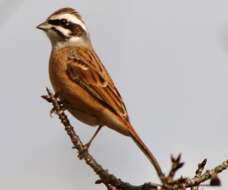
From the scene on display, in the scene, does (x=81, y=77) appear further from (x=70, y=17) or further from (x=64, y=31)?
(x=70, y=17)

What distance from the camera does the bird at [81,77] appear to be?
7.08 metres

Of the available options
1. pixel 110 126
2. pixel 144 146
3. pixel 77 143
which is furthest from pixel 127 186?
pixel 110 126

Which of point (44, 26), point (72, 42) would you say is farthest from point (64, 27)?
point (44, 26)

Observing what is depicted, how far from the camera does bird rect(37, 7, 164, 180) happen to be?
7.08 metres

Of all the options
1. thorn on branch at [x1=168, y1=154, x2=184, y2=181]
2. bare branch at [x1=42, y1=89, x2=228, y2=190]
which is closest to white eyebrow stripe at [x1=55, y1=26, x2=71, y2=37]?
bare branch at [x1=42, y1=89, x2=228, y2=190]

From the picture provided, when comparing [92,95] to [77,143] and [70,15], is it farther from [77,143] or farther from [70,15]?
[77,143]

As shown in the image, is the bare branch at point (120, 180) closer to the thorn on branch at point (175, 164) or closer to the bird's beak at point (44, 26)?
the thorn on branch at point (175, 164)

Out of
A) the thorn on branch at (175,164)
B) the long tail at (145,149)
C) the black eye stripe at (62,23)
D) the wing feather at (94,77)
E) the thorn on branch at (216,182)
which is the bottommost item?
the thorn on branch at (216,182)

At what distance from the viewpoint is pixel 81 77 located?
25.0 ft

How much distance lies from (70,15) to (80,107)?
137 centimetres

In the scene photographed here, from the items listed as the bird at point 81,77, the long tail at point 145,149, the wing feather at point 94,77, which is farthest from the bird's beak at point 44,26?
the long tail at point 145,149

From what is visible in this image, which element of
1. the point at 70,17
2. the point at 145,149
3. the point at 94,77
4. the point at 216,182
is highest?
the point at 70,17

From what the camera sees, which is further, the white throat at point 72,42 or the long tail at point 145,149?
the white throat at point 72,42

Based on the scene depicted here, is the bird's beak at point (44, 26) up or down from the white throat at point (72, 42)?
up
